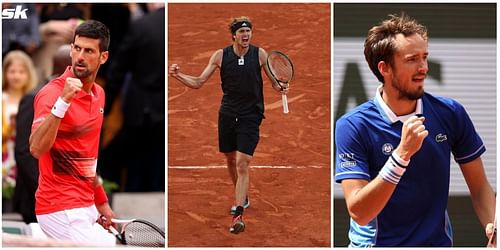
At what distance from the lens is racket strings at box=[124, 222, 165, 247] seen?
836cm

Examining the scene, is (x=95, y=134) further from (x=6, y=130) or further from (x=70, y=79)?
(x=6, y=130)

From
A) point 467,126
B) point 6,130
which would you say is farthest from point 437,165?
point 6,130

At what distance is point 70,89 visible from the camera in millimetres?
7875

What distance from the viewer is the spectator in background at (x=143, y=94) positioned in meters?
10.3

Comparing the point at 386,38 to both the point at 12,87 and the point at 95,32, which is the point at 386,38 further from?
the point at 12,87

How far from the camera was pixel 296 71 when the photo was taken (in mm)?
8273

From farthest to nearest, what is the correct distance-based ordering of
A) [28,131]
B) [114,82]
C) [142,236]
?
[114,82]
[28,131]
[142,236]

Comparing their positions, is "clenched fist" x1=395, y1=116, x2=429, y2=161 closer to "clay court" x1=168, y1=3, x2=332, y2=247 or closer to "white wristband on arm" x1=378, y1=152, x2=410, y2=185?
"white wristband on arm" x1=378, y1=152, x2=410, y2=185

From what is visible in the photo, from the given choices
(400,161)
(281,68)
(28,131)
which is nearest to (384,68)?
(400,161)

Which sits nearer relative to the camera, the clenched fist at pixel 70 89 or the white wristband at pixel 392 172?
the white wristband at pixel 392 172

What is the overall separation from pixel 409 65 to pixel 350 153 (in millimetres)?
618

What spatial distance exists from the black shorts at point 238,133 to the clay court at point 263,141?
0.05 m

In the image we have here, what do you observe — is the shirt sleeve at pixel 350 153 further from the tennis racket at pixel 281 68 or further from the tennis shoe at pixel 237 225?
the tennis shoe at pixel 237 225

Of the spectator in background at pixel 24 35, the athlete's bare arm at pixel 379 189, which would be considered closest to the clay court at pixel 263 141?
the athlete's bare arm at pixel 379 189
